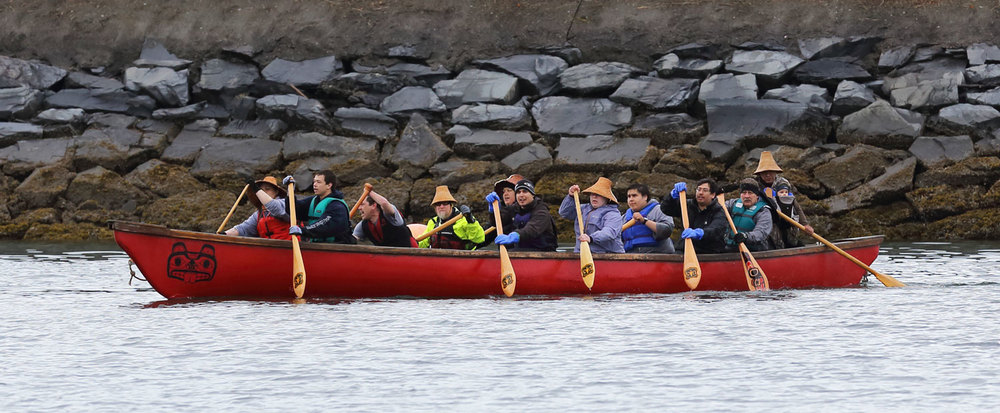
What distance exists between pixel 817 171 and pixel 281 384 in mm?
15706

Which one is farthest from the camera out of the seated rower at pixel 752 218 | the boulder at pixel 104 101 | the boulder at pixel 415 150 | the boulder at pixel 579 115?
the boulder at pixel 104 101

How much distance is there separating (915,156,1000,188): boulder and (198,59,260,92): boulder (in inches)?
513

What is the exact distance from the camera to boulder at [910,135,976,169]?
74.5 ft

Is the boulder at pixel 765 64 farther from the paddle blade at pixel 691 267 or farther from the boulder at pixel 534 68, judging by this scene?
the paddle blade at pixel 691 267

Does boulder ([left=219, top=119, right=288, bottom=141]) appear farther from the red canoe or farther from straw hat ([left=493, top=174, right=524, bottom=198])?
the red canoe

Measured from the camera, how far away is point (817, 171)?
904 inches

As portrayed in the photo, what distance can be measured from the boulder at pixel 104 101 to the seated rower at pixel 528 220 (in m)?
13.9

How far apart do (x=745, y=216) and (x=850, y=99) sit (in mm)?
9677

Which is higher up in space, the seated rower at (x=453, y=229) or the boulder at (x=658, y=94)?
the boulder at (x=658, y=94)

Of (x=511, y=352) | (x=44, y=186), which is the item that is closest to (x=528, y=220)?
(x=511, y=352)

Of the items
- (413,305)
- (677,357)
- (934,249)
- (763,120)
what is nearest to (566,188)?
(763,120)

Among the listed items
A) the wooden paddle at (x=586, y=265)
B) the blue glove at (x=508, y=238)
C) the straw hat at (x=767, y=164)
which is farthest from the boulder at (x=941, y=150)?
the blue glove at (x=508, y=238)

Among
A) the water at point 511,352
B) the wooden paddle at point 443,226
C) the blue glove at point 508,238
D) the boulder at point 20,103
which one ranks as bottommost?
the water at point 511,352

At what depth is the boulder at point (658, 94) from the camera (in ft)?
81.3
